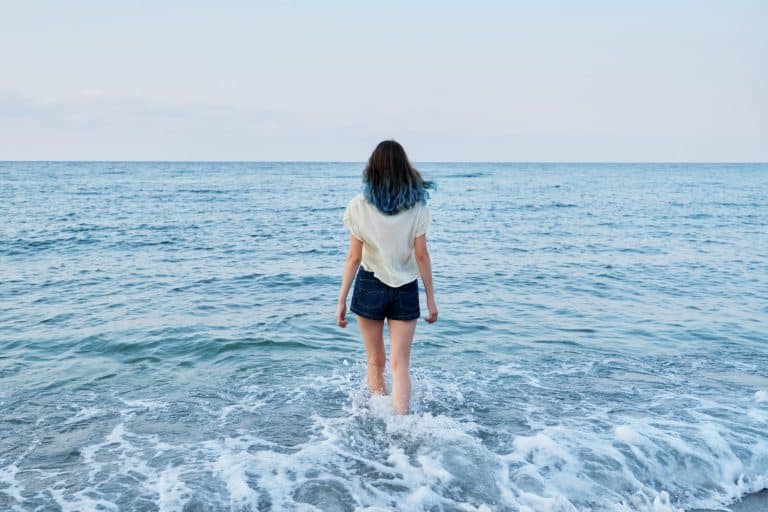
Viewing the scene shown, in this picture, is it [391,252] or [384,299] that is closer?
[391,252]

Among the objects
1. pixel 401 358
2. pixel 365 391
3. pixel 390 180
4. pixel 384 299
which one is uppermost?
pixel 390 180

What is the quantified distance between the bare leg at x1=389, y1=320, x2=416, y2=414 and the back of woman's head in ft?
3.65

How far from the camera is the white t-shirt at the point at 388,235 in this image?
524 centimetres

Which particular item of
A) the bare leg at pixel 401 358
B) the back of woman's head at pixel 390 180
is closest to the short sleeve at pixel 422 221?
the back of woman's head at pixel 390 180

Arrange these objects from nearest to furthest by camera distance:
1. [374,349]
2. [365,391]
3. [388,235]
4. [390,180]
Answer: [390,180] < [388,235] < [374,349] < [365,391]

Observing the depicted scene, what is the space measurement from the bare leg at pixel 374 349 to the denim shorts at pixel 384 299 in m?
0.12

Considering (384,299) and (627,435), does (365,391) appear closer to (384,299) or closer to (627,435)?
(384,299)

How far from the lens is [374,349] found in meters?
5.89

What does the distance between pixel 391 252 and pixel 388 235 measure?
16 centimetres

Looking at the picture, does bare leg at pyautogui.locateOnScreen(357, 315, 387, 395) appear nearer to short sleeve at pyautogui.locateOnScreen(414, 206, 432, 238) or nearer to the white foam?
short sleeve at pyautogui.locateOnScreen(414, 206, 432, 238)

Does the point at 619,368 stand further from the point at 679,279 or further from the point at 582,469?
the point at 679,279

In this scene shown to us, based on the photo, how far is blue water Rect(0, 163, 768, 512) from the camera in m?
4.71

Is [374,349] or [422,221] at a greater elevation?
[422,221]

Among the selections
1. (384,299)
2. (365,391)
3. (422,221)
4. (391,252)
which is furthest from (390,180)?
(365,391)
